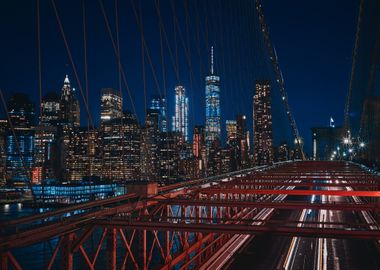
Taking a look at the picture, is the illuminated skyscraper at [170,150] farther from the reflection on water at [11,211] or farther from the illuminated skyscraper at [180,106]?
the reflection on water at [11,211]

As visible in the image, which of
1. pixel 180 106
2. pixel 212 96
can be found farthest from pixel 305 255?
pixel 212 96

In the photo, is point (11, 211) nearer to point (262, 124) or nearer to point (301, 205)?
point (301, 205)

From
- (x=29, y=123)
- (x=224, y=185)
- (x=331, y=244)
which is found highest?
(x=29, y=123)

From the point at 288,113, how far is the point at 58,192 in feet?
199

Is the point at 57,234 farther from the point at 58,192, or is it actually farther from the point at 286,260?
the point at 58,192

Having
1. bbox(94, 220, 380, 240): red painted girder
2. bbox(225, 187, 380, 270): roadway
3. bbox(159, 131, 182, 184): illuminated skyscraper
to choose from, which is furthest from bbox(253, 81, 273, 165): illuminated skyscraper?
bbox(94, 220, 380, 240): red painted girder

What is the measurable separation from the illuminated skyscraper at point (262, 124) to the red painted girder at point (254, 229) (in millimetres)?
69666

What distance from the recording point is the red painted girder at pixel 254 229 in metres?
5.26

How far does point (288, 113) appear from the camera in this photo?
95.6 meters

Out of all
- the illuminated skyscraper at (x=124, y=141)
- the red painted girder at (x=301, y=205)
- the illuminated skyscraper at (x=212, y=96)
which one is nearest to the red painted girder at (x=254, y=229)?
the red painted girder at (x=301, y=205)

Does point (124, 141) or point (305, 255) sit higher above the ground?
point (124, 141)

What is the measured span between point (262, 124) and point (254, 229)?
8406 centimetres

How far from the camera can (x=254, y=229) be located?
563cm

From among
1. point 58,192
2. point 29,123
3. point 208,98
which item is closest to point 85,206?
point 29,123
